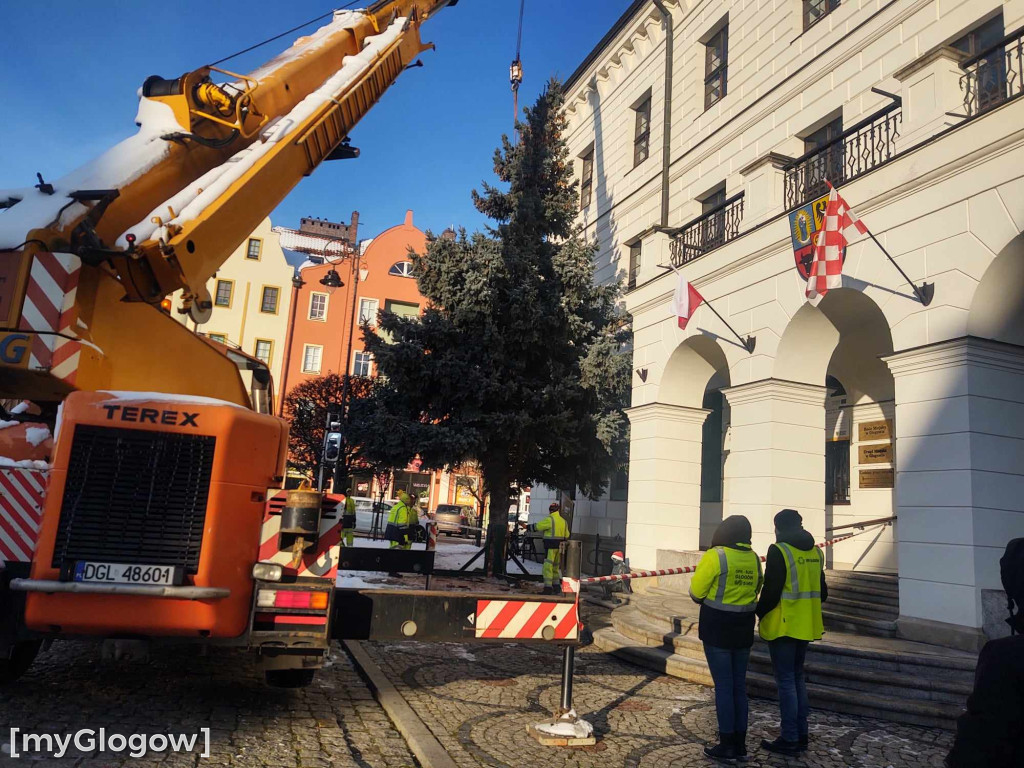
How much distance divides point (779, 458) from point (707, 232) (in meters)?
5.20

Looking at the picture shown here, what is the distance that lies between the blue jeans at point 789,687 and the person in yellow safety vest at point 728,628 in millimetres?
282

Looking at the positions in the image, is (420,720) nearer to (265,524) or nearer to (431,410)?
(265,524)

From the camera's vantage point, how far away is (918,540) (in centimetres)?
858

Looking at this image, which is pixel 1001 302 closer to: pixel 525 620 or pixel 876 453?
pixel 876 453

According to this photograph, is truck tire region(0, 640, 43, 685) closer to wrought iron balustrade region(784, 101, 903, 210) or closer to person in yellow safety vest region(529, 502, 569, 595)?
person in yellow safety vest region(529, 502, 569, 595)

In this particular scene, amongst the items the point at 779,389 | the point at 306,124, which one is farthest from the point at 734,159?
the point at 306,124

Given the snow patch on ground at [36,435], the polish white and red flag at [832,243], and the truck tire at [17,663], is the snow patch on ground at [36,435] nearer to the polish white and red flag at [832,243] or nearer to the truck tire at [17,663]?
the truck tire at [17,663]

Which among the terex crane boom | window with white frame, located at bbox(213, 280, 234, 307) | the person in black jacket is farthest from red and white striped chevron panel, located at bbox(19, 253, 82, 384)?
window with white frame, located at bbox(213, 280, 234, 307)

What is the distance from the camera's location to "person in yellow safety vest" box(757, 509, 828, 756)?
215 inches

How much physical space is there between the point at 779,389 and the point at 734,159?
Answer: 5684 millimetres

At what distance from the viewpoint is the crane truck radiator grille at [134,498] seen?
186 inches

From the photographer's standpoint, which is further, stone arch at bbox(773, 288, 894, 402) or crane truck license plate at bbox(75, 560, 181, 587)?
stone arch at bbox(773, 288, 894, 402)

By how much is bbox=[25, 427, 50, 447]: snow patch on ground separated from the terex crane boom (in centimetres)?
2

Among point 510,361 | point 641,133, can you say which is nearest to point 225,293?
point 641,133
